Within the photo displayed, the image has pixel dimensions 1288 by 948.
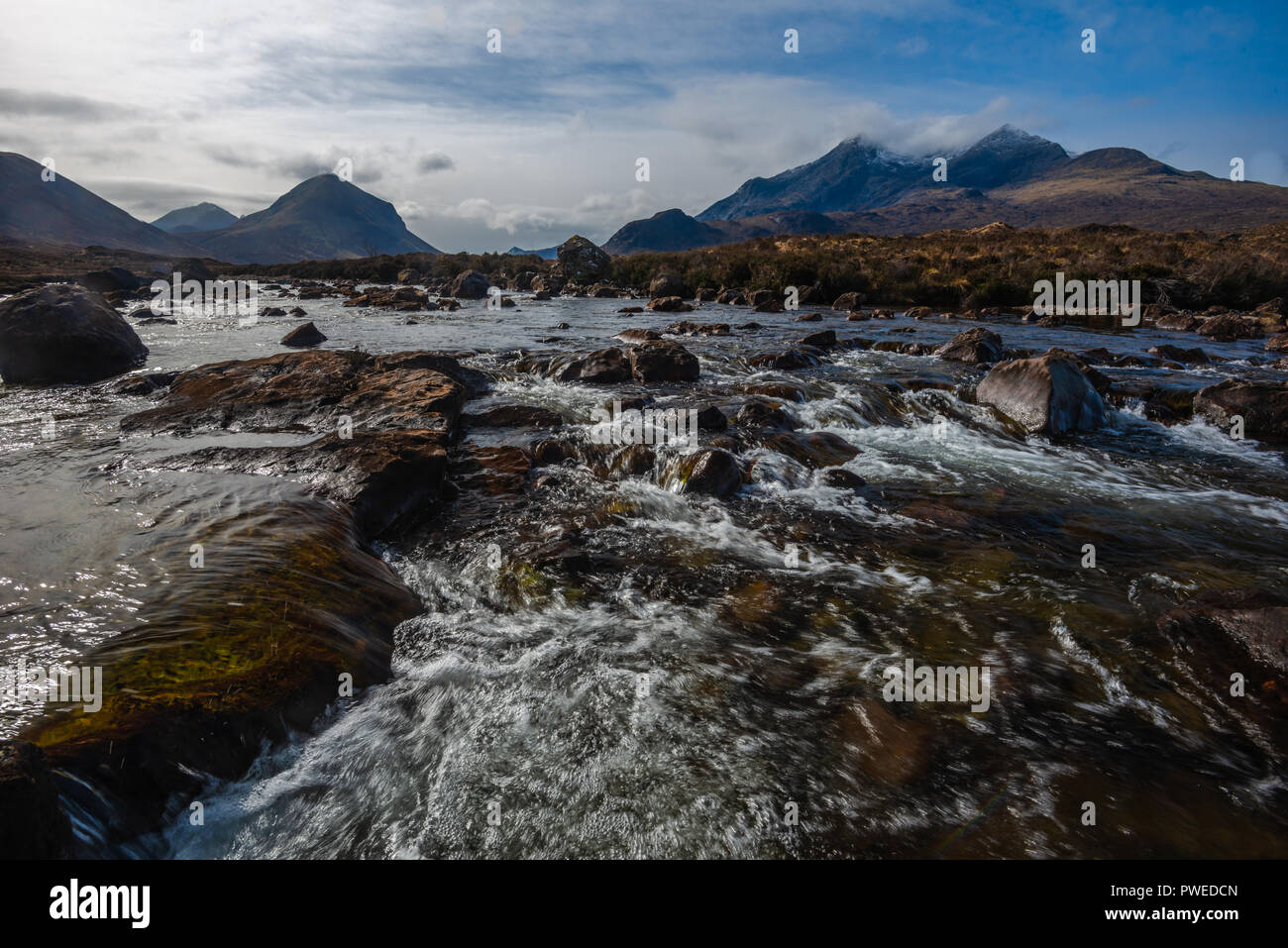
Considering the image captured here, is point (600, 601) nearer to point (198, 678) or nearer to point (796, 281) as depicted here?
point (198, 678)

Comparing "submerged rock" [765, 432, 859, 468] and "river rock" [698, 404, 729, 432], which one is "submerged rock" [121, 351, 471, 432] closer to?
"river rock" [698, 404, 729, 432]

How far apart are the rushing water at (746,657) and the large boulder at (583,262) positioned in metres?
47.0

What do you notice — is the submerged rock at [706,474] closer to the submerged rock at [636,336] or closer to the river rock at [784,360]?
the river rock at [784,360]

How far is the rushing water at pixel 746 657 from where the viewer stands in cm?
350

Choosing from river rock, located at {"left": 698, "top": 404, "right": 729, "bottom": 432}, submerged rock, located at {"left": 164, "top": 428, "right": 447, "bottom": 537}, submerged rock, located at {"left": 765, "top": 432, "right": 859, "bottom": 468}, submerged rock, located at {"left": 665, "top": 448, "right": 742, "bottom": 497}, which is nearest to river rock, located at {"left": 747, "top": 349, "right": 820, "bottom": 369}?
submerged rock, located at {"left": 765, "top": 432, "right": 859, "bottom": 468}

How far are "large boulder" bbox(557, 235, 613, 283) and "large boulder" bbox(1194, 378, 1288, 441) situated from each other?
46.7 m

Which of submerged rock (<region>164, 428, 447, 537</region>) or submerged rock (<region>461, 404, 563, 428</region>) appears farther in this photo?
submerged rock (<region>461, 404, 563, 428</region>)

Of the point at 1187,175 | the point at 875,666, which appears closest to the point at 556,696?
the point at 875,666

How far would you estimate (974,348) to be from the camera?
56.4 ft

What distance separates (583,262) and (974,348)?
44.0 meters

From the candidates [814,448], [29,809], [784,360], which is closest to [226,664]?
[29,809]

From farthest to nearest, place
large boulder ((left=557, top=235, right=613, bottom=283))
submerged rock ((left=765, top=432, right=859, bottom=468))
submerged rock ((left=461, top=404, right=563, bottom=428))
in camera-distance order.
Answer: large boulder ((left=557, top=235, right=613, bottom=283))
submerged rock ((left=461, top=404, right=563, bottom=428))
submerged rock ((left=765, top=432, right=859, bottom=468))

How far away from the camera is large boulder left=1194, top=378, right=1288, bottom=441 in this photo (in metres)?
11.3

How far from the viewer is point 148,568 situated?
4812mm
